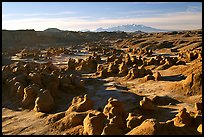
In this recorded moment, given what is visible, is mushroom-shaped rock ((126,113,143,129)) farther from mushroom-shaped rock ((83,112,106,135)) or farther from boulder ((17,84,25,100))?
boulder ((17,84,25,100))

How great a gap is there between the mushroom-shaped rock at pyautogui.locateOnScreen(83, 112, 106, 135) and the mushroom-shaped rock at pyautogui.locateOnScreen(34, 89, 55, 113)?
359cm

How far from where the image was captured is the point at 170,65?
62.5 ft

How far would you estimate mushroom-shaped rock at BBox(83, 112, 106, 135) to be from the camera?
8.05 metres

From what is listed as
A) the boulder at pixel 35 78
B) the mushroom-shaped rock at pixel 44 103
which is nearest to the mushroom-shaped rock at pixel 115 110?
the mushroom-shaped rock at pixel 44 103

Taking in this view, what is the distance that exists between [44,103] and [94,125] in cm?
402

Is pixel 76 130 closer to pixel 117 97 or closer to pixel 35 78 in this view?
pixel 117 97

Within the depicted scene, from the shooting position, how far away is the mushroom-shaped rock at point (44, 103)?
38.2 ft

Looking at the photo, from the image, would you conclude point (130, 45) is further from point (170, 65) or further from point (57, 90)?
point (57, 90)

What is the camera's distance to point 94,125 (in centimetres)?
816

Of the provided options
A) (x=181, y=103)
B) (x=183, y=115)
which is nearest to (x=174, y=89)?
(x=181, y=103)

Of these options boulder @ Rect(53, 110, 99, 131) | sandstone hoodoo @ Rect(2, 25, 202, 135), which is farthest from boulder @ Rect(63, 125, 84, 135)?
boulder @ Rect(53, 110, 99, 131)

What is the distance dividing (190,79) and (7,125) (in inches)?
290

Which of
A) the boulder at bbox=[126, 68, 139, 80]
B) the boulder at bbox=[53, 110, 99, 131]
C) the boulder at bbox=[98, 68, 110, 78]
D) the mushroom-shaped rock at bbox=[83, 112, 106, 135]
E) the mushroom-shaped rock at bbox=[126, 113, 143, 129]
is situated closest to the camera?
the mushroom-shaped rock at bbox=[83, 112, 106, 135]

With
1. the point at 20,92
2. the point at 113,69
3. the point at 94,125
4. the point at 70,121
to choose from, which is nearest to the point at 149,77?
the point at 113,69
